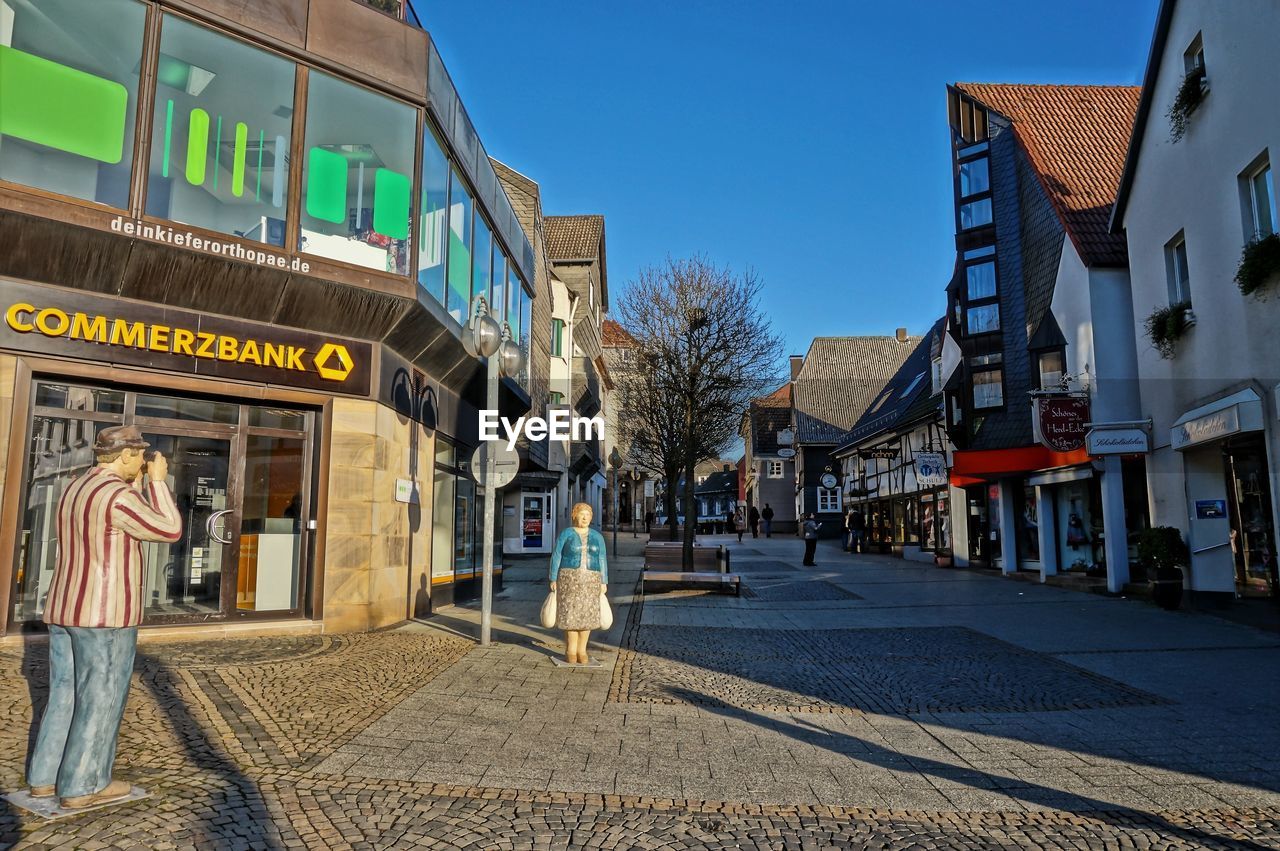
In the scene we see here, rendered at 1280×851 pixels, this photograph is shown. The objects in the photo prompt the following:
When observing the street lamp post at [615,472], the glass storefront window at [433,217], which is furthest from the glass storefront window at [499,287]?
the street lamp post at [615,472]

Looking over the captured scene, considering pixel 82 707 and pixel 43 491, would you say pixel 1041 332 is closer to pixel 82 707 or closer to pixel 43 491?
pixel 43 491

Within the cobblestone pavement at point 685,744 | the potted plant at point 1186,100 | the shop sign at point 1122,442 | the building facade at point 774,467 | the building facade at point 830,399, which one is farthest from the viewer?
the building facade at point 774,467

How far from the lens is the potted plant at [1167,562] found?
551 inches

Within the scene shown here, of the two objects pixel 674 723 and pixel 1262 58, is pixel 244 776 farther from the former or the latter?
pixel 1262 58

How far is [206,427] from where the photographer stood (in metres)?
9.95

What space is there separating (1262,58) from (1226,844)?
432 inches

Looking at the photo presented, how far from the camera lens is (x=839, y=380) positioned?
181ft

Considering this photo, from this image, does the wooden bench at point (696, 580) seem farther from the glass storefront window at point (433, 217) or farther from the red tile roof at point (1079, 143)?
the red tile roof at point (1079, 143)

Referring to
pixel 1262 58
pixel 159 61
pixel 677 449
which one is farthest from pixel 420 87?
pixel 677 449

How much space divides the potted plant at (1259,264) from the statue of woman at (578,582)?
889 centimetres

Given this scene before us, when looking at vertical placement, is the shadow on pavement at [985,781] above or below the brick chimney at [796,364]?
below

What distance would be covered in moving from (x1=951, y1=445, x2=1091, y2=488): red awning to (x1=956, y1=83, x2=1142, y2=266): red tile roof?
440 cm

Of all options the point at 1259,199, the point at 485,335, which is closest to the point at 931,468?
the point at 1259,199

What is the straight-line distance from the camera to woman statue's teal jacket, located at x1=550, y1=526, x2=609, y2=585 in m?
8.86
